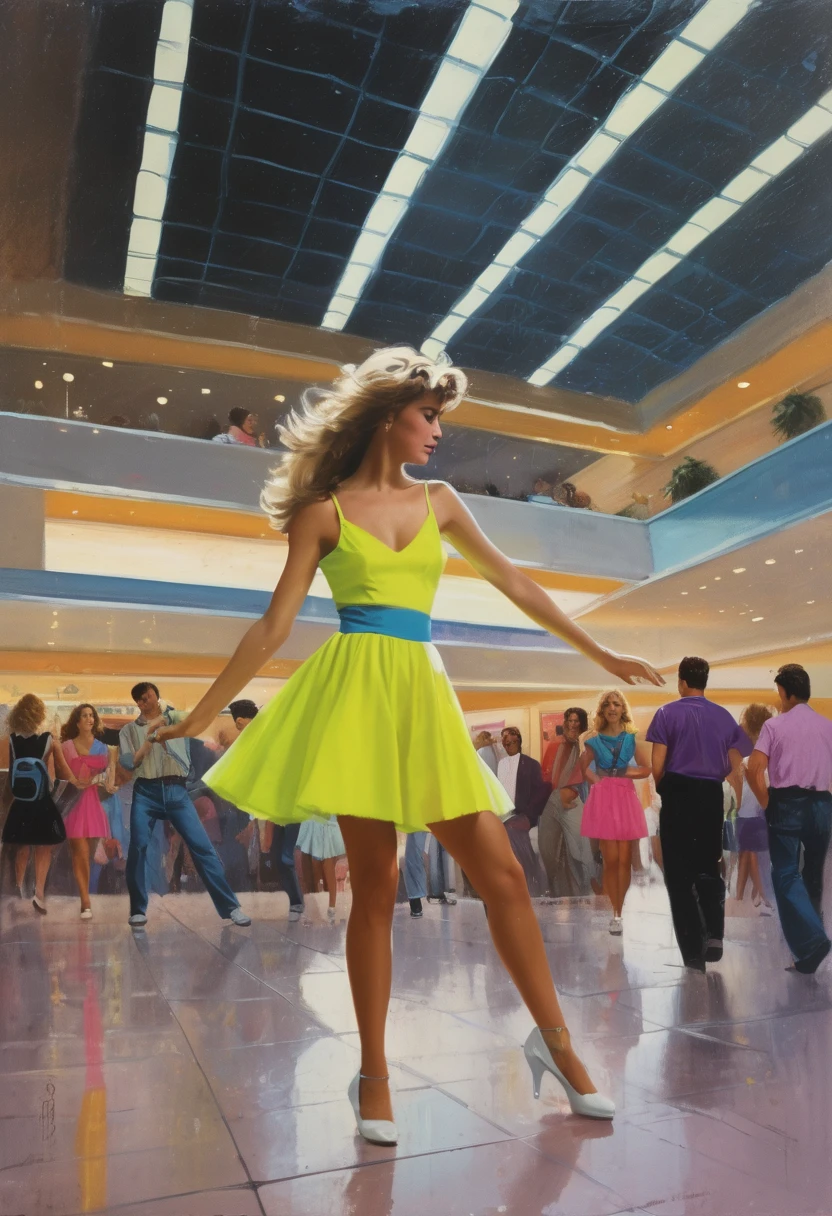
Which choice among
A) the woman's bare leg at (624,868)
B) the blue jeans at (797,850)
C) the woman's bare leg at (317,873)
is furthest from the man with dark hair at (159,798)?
the blue jeans at (797,850)

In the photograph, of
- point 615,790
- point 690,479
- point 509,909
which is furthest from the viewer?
point 690,479

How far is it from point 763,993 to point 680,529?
1.31 meters

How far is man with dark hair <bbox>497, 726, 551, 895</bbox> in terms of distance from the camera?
2.68 meters

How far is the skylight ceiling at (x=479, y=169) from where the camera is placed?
113 inches

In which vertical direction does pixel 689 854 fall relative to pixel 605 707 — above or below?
below

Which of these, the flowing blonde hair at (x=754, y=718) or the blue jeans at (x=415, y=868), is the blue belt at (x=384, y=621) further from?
the flowing blonde hair at (x=754, y=718)

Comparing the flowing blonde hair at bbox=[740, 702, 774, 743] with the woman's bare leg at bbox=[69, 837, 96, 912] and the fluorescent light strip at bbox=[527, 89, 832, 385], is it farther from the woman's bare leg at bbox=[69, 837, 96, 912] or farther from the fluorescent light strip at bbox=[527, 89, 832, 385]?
the woman's bare leg at bbox=[69, 837, 96, 912]

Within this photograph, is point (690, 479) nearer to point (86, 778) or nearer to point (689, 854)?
point (689, 854)

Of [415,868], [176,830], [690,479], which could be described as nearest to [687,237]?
[690,479]

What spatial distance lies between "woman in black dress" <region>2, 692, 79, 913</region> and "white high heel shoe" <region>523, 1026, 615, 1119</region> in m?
1.26

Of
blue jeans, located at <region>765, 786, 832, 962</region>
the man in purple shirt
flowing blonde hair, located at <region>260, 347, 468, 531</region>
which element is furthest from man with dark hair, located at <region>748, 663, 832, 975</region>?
flowing blonde hair, located at <region>260, 347, 468, 531</region>

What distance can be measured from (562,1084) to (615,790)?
93cm

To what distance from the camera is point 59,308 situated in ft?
9.04

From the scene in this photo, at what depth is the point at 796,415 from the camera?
9.39ft
